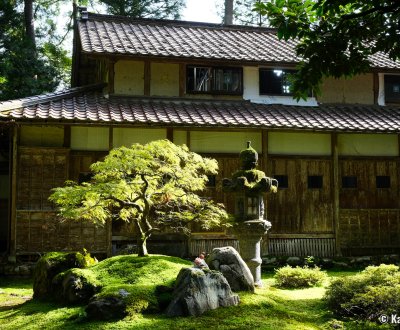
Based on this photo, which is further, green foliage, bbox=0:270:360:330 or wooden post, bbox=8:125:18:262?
wooden post, bbox=8:125:18:262

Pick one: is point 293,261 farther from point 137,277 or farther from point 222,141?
point 137,277

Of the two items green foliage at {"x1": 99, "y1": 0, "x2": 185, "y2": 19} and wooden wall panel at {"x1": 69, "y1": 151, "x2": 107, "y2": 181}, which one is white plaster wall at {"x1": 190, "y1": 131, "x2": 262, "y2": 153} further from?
green foliage at {"x1": 99, "y1": 0, "x2": 185, "y2": 19}

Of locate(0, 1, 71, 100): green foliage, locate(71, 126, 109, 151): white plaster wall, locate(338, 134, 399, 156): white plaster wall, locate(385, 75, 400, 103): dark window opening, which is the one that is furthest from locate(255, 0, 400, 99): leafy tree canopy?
locate(0, 1, 71, 100): green foliage

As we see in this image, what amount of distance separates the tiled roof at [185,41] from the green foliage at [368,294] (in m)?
10.0

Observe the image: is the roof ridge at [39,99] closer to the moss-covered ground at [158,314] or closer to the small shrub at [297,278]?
the moss-covered ground at [158,314]

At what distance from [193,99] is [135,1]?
16.2 metres

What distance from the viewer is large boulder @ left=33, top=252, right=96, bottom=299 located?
9805 mm

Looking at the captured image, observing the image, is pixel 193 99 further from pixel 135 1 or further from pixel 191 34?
pixel 135 1

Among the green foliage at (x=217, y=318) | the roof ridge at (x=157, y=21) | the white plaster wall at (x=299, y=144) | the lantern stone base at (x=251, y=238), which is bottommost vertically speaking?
the green foliage at (x=217, y=318)

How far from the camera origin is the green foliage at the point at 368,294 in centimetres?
796

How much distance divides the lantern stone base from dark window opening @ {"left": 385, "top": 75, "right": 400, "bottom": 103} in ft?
36.0

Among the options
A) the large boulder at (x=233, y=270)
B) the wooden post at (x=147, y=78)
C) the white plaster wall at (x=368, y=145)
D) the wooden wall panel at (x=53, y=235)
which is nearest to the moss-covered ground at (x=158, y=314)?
the large boulder at (x=233, y=270)

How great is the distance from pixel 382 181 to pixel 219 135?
608cm

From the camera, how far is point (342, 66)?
7.12m
